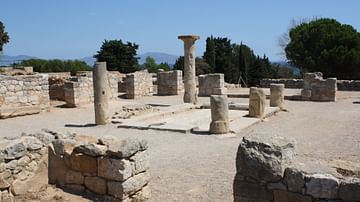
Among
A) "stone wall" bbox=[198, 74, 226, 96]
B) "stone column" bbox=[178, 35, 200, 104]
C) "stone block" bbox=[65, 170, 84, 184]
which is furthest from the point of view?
"stone wall" bbox=[198, 74, 226, 96]

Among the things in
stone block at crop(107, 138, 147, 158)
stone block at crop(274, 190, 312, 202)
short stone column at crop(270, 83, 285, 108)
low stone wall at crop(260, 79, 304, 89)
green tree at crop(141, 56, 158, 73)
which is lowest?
stone block at crop(274, 190, 312, 202)

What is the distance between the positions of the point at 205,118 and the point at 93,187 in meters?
9.16

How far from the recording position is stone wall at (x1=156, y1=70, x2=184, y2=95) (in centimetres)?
2361

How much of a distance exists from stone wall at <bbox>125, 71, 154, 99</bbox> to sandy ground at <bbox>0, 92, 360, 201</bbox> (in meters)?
3.16

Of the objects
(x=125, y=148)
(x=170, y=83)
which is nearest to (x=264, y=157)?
(x=125, y=148)

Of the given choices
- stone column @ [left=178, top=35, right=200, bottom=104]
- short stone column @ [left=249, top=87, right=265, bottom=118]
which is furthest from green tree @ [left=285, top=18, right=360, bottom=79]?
short stone column @ [left=249, top=87, right=265, bottom=118]

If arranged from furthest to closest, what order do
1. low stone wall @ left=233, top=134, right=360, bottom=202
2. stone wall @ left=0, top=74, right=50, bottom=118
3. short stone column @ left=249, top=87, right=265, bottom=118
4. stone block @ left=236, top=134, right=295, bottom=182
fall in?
stone wall @ left=0, top=74, right=50, bottom=118
short stone column @ left=249, top=87, right=265, bottom=118
stone block @ left=236, top=134, right=295, bottom=182
low stone wall @ left=233, top=134, right=360, bottom=202

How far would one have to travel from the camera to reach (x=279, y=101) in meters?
16.9

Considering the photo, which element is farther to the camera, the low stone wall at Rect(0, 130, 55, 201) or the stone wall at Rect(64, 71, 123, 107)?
the stone wall at Rect(64, 71, 123, 107)

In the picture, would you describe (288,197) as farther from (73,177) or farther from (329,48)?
(329,48)

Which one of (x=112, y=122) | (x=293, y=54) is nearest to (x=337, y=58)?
(x=293, y=54)

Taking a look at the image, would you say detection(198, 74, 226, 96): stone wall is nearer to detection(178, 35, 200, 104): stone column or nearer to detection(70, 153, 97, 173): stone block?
detection(178, 35, 200, 104): stone column

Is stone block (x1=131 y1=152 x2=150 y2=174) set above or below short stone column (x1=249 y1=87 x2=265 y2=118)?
below

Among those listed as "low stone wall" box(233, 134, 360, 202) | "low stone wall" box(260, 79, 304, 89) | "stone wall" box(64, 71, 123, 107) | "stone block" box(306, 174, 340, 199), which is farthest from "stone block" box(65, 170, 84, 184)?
"low stone wall" box(260, 79, 304, 89)
